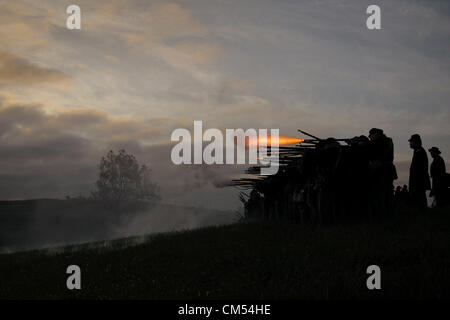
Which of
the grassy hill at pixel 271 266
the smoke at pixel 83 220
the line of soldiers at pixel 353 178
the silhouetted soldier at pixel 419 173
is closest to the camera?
the grassy hill at pixel 271 266

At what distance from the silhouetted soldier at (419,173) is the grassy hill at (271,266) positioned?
1.51 m

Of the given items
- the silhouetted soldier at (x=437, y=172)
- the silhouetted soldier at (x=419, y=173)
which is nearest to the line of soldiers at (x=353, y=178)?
the silhouetted soldier at (x=419, y=173)

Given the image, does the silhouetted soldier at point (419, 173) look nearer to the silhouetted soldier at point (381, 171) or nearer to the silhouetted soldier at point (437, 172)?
the silhouetted soldier at point (381, 171)

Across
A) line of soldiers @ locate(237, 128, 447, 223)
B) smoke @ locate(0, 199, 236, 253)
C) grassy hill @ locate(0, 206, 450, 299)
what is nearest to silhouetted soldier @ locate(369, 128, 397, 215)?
line of soldiers @ locate(237, 128, 447, 223)

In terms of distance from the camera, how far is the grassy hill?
26.3 ft

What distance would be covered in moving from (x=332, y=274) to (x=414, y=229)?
5.13 meters

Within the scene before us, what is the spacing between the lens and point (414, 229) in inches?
497

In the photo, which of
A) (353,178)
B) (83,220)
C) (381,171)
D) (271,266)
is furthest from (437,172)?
(83,220)

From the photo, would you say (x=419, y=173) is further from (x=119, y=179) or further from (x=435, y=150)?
(x=119, y=179)

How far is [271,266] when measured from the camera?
32.1 ft

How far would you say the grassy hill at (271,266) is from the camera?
26.3 ft

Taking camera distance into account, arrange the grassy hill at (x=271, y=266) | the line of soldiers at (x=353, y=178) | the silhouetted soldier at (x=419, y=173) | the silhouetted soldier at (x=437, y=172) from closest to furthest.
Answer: the grassy hill at (x=271, y=266)
the line of soldiers at (x=353, y=178)
the silhouetted soldier at (x=419, y=173)
the silhouetted soldier at (x=437, y=172)
